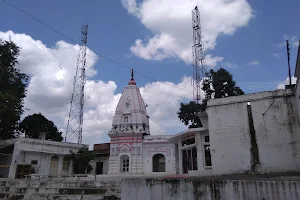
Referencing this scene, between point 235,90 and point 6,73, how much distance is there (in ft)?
67.9

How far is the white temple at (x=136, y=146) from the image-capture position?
27688mm

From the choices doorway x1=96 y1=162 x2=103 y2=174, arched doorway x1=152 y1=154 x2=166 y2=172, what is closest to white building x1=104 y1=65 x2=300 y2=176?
arched doorway x1=152 y1=154 x2=166 y2=172

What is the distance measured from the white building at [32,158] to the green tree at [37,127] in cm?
852

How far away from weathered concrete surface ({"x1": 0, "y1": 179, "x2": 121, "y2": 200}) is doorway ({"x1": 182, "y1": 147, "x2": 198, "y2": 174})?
734cm

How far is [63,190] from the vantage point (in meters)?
12.9

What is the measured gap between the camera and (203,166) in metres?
17.6

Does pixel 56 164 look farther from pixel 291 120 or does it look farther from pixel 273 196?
pixel 273 196

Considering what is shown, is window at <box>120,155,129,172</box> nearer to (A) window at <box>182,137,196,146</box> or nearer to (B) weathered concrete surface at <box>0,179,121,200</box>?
(A) window at <box>182,137,196,146</box>

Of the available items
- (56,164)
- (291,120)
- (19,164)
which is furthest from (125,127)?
(291,120)

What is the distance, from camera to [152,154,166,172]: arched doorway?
28223 millimetres

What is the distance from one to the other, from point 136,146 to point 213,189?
72.7 ft

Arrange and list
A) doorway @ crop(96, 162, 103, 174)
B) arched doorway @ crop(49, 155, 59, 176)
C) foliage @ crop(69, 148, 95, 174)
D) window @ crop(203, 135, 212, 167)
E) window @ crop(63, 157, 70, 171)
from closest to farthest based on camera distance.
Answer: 1. window @ crop(203, 135, 212, 167)
2. arched doorway @ crop(49, 155, 59, 176)
3. foliage @ crop(69, 148, 95, 174)
4. window @ crop(63, 157, 70, 171)
5. doorway @ crop(96, 162, 103, 174)

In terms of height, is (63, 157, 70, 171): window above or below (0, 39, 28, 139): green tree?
below

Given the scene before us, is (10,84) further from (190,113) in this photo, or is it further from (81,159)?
(190,113)
